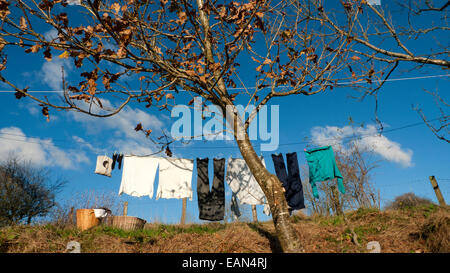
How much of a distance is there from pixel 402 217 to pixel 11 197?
18.0 metres

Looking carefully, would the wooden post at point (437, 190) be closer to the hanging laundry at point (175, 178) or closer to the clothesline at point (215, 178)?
the clothesline at point (215, 178)

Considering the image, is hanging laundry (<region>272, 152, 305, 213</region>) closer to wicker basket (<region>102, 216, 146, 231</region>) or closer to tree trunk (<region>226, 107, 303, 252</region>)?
tree trunk (<region>226, 107, 303, 252</region>)

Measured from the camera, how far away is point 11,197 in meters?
14.6

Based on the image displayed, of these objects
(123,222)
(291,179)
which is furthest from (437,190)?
(123,222)

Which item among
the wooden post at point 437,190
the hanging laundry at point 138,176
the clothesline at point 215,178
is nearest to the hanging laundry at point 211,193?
the clothesline at point 215,178

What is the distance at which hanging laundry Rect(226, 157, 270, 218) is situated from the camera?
26.8 ft

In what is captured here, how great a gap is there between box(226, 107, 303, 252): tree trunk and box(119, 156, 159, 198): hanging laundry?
16.3 ft

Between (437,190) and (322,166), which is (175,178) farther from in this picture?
(437,190)

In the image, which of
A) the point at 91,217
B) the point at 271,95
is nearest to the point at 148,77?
the point at 271,95

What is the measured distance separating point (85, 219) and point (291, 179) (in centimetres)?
616

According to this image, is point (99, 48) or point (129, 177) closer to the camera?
point (99, 48)

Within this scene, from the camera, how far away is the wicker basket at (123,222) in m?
7.64
